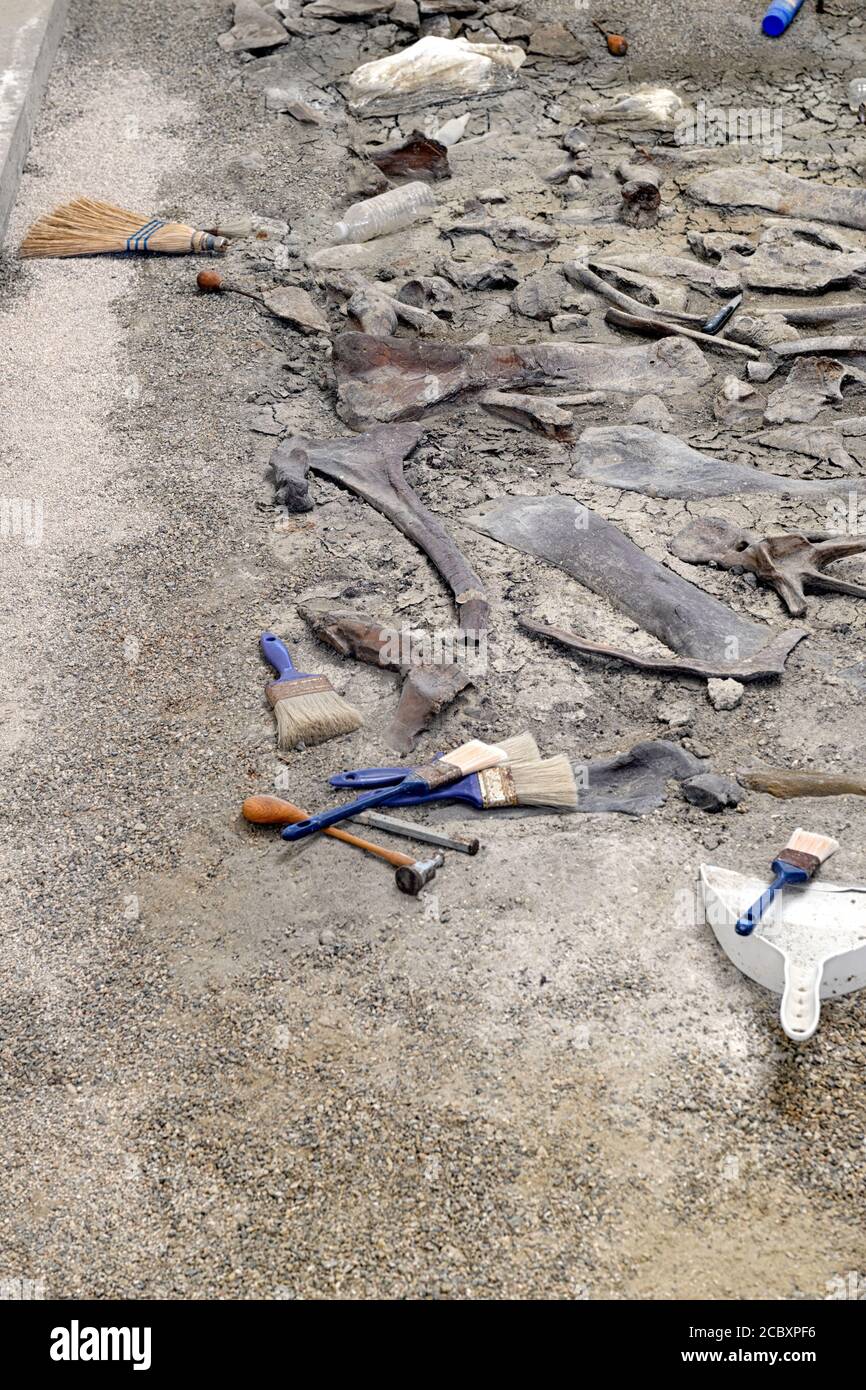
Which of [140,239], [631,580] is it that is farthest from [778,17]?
[631,580]

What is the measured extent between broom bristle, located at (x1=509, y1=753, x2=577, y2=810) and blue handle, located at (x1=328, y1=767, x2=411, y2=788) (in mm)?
315

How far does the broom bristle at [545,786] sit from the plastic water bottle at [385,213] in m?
4.19

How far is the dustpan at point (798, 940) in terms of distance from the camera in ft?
9.30

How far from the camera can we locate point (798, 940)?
9.80ft

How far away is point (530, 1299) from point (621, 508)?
9.98 feet

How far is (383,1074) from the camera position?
9.36 feet

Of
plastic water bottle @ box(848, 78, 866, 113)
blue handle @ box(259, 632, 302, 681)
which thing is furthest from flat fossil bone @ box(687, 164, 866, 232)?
blue handle @ box(259, 632, 302, 681)

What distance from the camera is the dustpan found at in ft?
9.30

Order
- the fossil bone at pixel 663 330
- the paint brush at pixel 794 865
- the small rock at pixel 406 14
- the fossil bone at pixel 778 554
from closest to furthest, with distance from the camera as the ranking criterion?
the paint brush at pixel 794 865 → the fossil bone at pixel 778 554 → the fossil bone at pixel 663 330 → the small rock at pixel 406 14

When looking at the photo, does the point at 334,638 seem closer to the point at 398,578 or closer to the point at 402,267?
the point at 398,578

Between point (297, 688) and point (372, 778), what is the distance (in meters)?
0.49

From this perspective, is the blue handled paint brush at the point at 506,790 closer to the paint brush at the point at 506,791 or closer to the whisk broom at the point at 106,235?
the paint brush at the point at 506,791

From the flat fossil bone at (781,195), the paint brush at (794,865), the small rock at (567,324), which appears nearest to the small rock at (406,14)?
the flat fossil bone at (781,195)

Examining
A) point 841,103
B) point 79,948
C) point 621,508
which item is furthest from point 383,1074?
point 841,103
